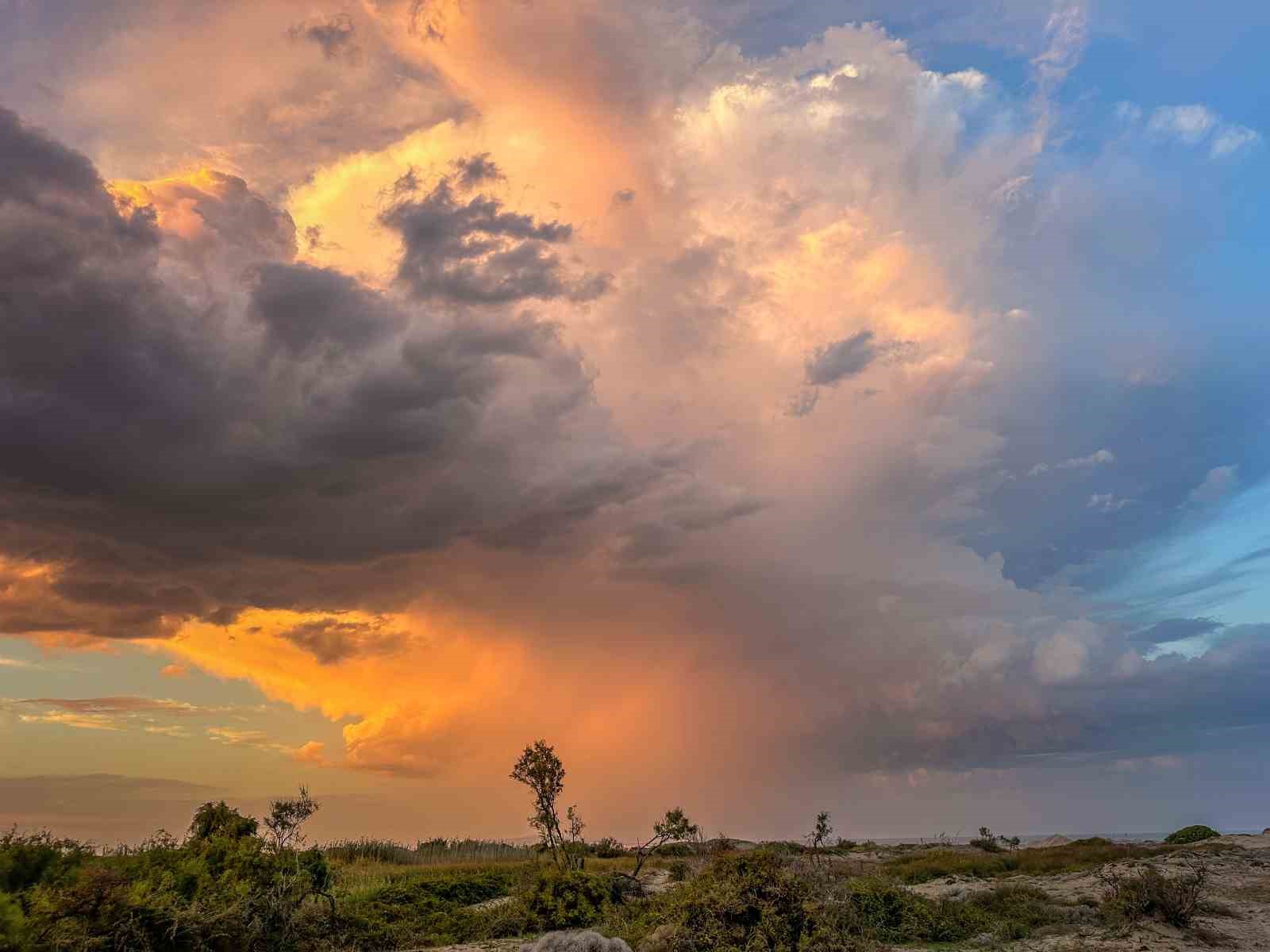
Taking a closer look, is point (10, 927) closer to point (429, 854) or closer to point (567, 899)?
point (567, 899)

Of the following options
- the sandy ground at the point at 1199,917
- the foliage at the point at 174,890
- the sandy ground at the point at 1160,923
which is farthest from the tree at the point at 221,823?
the sandy ground at the point at 1199,917

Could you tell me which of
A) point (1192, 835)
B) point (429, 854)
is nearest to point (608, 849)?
point (429, 854)

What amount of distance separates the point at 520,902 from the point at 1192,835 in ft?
135

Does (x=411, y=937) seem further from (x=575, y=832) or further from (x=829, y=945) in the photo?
(x=829, y=945)

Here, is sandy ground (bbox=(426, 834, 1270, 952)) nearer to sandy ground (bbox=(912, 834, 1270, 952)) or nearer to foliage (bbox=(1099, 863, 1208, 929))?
sandy ground (bbox=(912, 834, 1270, 952))

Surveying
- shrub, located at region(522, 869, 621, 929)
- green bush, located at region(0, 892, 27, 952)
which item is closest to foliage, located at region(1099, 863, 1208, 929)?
shrub, located at region(522, 869, 621, 929)

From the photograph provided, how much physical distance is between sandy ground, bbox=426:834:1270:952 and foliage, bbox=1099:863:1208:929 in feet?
1.15

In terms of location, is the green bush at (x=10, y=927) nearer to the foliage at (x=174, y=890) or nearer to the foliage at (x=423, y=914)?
the foliage at (x=174, y=890)

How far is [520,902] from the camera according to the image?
21.4 metres

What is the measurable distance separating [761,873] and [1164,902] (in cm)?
1179

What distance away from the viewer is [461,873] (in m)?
29.0

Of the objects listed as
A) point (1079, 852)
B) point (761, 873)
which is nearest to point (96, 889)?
point (761, 873)

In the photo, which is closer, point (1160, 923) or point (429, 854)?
point (1160, 923)

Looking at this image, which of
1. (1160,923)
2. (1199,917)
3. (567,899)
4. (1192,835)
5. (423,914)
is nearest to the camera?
(1160,923)
